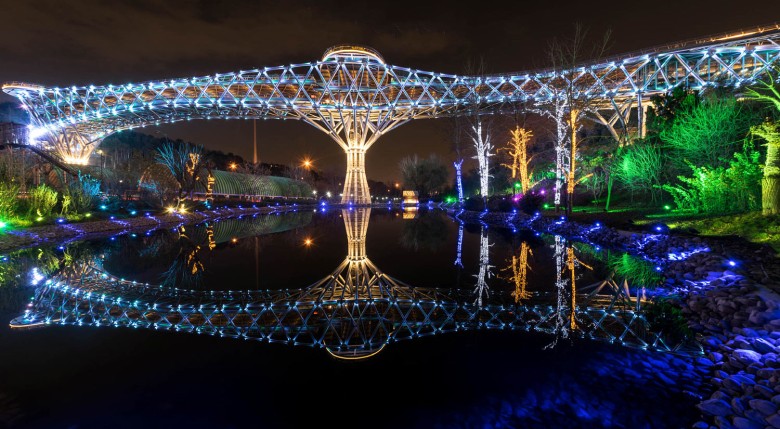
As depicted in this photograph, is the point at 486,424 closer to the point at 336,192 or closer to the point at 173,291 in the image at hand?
the point at 173,291

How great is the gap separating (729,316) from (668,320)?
2.41 ft

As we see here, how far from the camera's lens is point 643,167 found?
19.2 metres

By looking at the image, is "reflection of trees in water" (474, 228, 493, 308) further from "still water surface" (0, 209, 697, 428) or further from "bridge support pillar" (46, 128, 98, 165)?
"bridge support pillar" (46, 128, 98, 165)

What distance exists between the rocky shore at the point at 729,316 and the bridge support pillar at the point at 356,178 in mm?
35052

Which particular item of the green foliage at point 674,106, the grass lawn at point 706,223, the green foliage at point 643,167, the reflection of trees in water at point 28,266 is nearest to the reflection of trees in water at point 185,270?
the reflection of trees in water at point 28,266

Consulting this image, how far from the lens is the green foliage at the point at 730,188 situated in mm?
12375

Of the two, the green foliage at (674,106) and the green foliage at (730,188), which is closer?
the green foliage at (730,188)

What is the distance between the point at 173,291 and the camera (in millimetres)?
8211

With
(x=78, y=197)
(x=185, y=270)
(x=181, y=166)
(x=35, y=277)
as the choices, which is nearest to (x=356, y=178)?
(x=181, y=166)

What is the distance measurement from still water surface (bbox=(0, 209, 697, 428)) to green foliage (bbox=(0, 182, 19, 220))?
824cm

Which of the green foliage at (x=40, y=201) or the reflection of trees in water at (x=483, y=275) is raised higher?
the green foliage at (x=40, y=201)

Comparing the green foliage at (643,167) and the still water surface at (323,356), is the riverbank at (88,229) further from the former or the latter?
the green foliage at (643,167)

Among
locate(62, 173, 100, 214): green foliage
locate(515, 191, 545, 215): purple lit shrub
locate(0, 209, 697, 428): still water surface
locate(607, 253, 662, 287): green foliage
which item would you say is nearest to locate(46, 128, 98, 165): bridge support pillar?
locate(62, 173, 100, 214): green foliage

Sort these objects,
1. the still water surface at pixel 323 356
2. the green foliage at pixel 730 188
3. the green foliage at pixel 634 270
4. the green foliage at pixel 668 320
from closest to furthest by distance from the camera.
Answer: the still water surface at pixel 323 356
the green foliage at pixel 668 320
the green foliage at pixel 634 270
the green foliage at pixel 730 188
